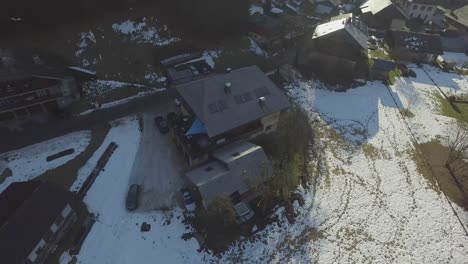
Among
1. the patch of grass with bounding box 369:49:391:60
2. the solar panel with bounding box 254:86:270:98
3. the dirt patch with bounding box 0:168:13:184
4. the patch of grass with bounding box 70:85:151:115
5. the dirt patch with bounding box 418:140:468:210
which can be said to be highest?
the patch of grass with bounding box 70:85:151:115

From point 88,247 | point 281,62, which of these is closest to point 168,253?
point 88,247

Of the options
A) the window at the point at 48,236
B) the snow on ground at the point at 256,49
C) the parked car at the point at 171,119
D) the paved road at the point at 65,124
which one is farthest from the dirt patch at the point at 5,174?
the snow on ground at the point at 256,49

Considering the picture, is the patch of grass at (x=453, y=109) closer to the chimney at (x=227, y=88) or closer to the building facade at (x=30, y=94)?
the chimney at (x=227, y=88)

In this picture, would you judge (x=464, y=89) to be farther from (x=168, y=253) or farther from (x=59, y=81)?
(x=59, y=81)

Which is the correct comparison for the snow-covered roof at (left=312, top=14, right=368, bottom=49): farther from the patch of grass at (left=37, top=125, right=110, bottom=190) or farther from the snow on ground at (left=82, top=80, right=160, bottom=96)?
the patch of grass at (left=37, top=125, right=110, bottom=190)

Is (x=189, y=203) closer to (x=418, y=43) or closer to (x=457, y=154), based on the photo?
(x=457, y=154)

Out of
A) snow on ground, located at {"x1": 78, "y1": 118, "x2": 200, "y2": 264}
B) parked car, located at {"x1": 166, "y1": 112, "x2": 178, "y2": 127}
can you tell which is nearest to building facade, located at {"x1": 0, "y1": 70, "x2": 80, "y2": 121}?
snow on ground, located at {"x1": 78, "y1": 118, "x2": 200, "y2": 264}

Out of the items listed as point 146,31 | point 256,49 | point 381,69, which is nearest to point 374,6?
point 381,69
